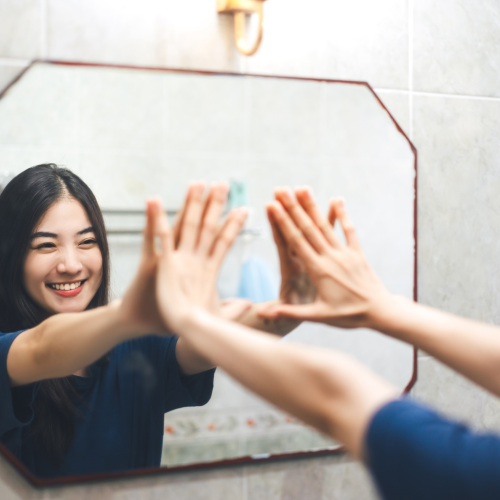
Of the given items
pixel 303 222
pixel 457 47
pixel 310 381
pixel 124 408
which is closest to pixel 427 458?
pixel 310 381

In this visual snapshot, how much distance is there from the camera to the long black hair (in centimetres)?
81

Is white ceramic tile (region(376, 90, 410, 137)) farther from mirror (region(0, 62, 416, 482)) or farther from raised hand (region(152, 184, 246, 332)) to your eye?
raised hand (region(152, 184, 246, 332))

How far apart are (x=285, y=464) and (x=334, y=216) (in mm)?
501

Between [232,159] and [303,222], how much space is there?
0.28 meters

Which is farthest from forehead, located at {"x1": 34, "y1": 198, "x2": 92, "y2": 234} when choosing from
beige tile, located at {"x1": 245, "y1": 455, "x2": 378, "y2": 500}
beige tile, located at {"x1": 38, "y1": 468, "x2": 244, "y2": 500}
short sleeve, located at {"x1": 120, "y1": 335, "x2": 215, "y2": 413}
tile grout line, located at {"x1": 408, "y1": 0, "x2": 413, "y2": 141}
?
tile grout line, located at {"x1": 408, "y1": 0, "x2": 413, "y2": 141}

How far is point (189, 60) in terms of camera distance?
0.95 m

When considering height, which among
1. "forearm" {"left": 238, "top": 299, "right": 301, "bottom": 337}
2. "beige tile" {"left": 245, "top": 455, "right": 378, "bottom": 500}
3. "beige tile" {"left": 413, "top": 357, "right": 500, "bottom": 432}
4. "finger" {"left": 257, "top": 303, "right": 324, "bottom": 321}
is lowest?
"beige tile" {"left": 245, "top": 455, "right": 378, "bottom": 500}

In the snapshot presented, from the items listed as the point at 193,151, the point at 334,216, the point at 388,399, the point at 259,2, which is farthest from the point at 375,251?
the point at 388,399

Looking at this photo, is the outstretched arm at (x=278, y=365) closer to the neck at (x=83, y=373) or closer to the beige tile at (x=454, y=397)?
the neck at (x=83, y=373)

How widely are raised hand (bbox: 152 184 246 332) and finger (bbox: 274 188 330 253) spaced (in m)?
0.11

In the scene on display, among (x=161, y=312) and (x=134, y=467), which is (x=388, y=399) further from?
(x=134, y=467)

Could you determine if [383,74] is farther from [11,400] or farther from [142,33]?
[11,400]

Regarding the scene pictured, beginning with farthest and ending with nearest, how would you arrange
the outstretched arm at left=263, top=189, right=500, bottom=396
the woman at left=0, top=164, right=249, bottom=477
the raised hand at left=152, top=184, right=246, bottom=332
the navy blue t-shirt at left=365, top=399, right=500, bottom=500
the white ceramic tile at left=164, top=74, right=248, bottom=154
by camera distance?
the white ceramic tile at left=164, top=74, right=248, bottom=154 < the woman at left=0, top=164, right=249, bottom=477 < the outstretched arm at left=263, top=189, right=500, bottom=396 < the raised hand at left=152, top=184, right=246, bottom=332 < the navy blue t-shirt at left=365, top=399, right=500, bottom=500

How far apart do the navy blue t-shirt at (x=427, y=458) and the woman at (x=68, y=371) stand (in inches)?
18.6
